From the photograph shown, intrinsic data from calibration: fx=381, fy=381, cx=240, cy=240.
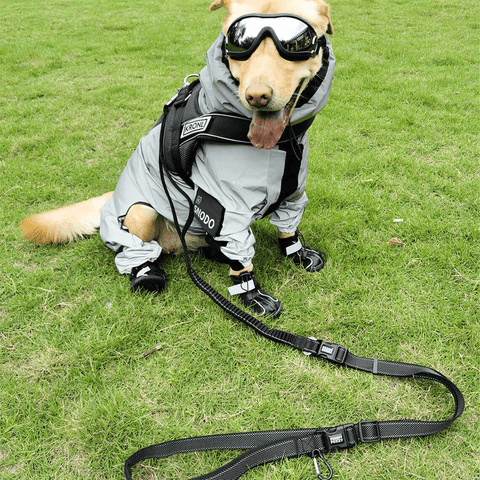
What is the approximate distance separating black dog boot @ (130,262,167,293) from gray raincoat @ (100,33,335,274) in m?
0.05

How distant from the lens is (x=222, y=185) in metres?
2.04

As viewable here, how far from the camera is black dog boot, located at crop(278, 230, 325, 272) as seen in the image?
272 cm

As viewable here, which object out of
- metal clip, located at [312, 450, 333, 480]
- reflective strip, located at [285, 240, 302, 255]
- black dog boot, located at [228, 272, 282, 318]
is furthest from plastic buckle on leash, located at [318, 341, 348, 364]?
reflective strip, located at [285, 240, 302, 255]

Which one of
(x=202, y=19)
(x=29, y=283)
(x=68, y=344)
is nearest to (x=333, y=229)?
(x=68, y=344)

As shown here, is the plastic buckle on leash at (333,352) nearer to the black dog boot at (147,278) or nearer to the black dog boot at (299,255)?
the black dog boot at (299,255)

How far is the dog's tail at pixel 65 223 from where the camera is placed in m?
2.69

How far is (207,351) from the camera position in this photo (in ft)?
7.27

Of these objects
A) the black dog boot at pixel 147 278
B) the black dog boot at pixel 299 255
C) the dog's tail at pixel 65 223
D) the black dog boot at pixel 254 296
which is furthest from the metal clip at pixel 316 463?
the dog's tail at pixel 65 223

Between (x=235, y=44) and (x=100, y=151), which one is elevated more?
(x=235, y=44)

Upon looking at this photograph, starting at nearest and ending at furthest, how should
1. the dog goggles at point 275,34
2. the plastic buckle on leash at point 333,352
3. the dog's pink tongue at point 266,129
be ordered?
the dog goggles at point 275,34
the dog's pink tongue at point 266,129
the plastic buckle on leash at point 333,352

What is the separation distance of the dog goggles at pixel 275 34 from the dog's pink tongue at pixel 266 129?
0.25 meters

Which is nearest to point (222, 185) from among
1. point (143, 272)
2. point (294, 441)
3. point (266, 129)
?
point (266, 129)

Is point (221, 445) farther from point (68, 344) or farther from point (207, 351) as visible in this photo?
point (68, 344)

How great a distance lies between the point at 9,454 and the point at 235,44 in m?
2.14
